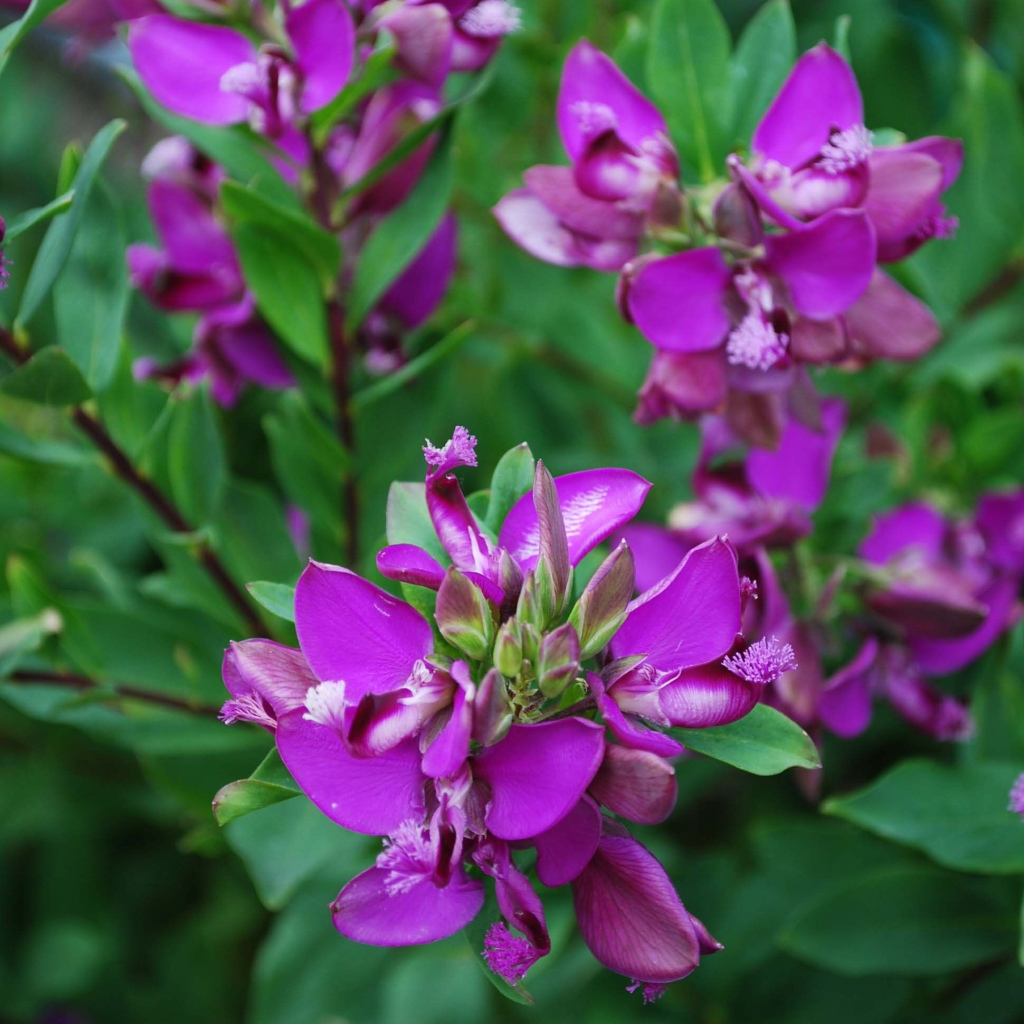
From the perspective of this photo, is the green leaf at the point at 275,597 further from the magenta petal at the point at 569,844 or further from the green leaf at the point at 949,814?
the green leaf at the point at 949,814

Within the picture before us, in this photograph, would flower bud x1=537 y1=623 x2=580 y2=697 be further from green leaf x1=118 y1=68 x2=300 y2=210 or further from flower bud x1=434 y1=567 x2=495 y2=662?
green leaf x1=118 y1=68 x2=300 y2=210

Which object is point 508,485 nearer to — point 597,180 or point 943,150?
point 597,180

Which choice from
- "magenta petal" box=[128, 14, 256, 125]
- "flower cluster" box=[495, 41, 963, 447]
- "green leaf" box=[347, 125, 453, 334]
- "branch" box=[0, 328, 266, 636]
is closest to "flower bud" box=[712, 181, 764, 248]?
"flower cluster" box=[495, 41, 963, 447]

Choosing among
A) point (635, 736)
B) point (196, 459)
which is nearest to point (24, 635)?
point (196, 459)

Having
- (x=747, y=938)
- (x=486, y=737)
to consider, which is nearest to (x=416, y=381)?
(x=486, y=737)

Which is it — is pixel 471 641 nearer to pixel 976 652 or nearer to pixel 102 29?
pixel 976 652

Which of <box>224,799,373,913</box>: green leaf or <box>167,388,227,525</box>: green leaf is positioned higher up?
<box>167,388,227,525</box>: green leaf
